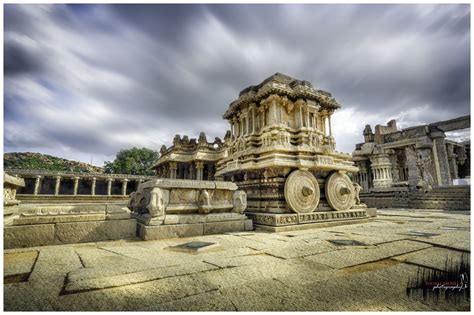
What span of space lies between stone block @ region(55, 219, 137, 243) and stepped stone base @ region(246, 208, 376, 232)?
2.84 m

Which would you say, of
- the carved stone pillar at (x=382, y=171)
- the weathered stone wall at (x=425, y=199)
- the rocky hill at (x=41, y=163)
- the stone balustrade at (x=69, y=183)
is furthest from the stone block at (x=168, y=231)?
the rocky hill at (x=41, y=163)

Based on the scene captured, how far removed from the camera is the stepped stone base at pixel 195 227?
4223mm

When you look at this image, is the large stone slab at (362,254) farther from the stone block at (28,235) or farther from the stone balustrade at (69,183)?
the stone balustrade at (69,183)

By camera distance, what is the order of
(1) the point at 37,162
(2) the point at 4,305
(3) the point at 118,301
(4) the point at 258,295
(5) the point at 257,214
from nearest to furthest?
(2) the point at 4,305 < (3) the point at 118,301 < (4) the point at 258,295 < (5) the point at 257,214 < (1) the point at 37,162

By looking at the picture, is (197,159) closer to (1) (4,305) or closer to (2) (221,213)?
(2) (221,213)

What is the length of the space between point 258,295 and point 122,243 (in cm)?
290

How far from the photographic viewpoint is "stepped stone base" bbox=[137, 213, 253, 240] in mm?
4223

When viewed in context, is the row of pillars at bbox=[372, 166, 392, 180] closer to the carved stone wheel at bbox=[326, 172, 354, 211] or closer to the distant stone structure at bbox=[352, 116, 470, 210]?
the distant stone structure at bbox=[352, 116, 470, 210]

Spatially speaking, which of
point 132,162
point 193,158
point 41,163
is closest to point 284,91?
point 193,158

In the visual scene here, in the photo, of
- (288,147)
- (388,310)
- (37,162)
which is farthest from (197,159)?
(37,162)

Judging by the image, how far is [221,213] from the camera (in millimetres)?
5258

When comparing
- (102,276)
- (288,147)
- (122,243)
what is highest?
(288,147)

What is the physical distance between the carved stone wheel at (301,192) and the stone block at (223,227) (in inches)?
53.4

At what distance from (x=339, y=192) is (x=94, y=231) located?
608 cm
